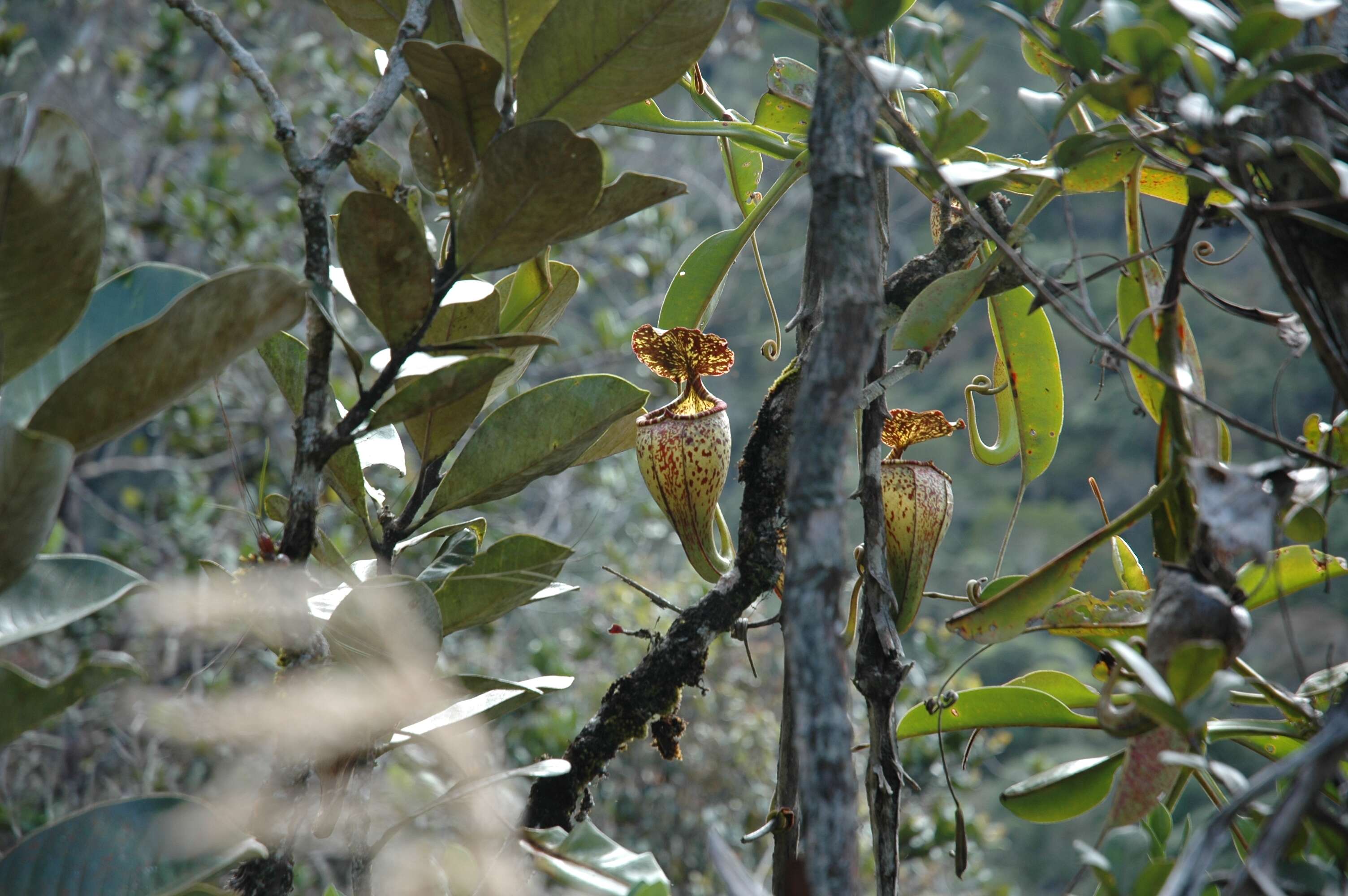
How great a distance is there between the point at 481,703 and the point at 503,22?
34 centimetres

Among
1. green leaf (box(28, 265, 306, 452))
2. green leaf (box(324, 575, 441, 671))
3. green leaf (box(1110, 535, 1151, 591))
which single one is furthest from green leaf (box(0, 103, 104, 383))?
green leaf (box(1110, 535, 1151, 591))

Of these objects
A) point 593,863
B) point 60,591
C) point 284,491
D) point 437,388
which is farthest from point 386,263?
point 284,491

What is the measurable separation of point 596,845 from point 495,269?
9.9 inches

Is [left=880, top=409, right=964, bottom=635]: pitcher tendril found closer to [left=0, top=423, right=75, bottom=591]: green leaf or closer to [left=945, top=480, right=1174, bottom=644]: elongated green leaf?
[left=945, top=480, right=1174, bottom=644]: elongated green leaf

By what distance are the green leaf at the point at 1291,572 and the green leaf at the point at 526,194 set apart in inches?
12.1

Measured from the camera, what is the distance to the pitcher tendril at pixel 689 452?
54 centimetres

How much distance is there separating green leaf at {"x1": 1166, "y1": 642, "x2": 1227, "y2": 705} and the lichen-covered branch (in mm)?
229

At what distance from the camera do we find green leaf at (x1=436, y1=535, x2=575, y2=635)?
1.42ft

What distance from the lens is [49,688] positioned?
27 centimetres

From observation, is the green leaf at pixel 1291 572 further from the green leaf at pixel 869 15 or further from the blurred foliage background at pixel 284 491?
the green leaf at pixel 869 15

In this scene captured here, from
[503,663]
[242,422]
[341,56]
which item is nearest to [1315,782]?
[242,422]

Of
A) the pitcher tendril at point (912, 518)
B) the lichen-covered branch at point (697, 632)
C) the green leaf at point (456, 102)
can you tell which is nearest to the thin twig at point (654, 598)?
the lichen-covered branch at point (697, 632)

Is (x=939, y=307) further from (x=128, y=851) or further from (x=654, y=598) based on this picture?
(x=128, y=851)

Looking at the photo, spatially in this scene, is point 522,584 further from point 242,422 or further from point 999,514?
point 999,514
